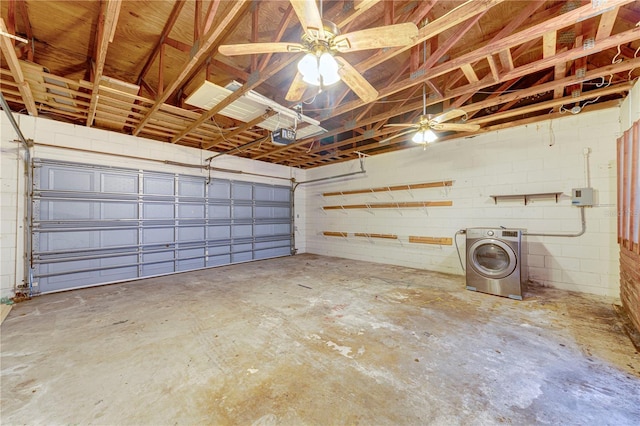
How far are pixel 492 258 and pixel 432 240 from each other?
163cm

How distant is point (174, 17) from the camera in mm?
2721

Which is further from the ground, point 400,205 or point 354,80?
point 354,80

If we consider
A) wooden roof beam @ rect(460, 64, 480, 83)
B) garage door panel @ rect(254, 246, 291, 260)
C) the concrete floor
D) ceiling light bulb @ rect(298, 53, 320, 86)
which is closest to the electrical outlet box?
the concrete floor

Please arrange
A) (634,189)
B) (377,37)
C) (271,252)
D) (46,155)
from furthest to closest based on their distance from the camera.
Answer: (271,252) → (46,155) → (634,189) → (377,37)

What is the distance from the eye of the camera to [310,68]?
6.29 ft

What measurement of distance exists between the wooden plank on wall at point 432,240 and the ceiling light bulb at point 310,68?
4566mm

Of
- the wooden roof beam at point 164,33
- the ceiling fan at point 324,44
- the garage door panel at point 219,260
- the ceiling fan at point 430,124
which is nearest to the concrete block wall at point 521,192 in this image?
the ceiling fan at point 430,124

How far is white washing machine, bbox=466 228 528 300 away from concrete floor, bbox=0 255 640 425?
8.3 inches

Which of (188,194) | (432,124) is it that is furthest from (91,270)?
(432,124)

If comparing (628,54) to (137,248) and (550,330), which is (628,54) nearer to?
(550,330)

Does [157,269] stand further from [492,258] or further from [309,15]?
[492,258]

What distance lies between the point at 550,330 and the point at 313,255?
5.83 m

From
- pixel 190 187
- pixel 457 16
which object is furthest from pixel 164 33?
pixel 190 187

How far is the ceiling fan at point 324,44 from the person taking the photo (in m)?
1.57
